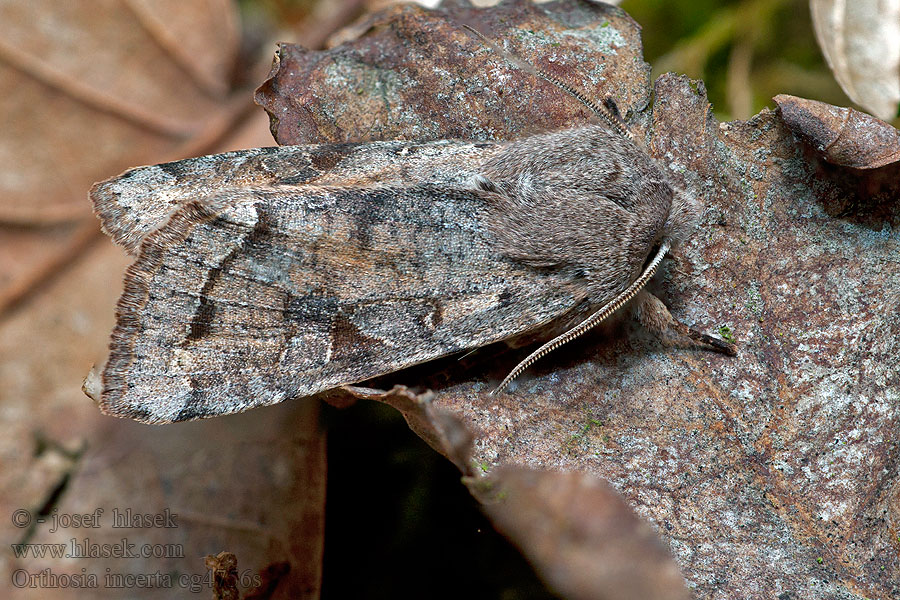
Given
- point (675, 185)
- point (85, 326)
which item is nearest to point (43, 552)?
point (85, 326)

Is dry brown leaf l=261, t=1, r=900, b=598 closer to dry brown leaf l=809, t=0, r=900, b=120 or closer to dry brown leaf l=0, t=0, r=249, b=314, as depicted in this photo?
dry brown leaf l=809, t=0, r=900, b=120

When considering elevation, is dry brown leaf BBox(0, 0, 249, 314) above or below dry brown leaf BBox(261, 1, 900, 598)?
below

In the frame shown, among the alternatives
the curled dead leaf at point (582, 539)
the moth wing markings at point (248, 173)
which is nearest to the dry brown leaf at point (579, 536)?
the curled dead leaf at point (582, 539)

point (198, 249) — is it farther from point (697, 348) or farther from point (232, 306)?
point (697, 348)

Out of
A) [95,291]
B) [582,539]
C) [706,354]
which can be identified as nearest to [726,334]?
[706,354]

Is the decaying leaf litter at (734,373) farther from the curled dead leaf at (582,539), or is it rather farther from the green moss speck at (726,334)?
the curled dead leaf at (582,539)

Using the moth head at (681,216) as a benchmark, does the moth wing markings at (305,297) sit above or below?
below

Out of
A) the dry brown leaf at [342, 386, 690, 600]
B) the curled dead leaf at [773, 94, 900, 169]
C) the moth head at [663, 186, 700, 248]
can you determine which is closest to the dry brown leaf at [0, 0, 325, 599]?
the dry brown leaf at [342, 386, 690, 600]
